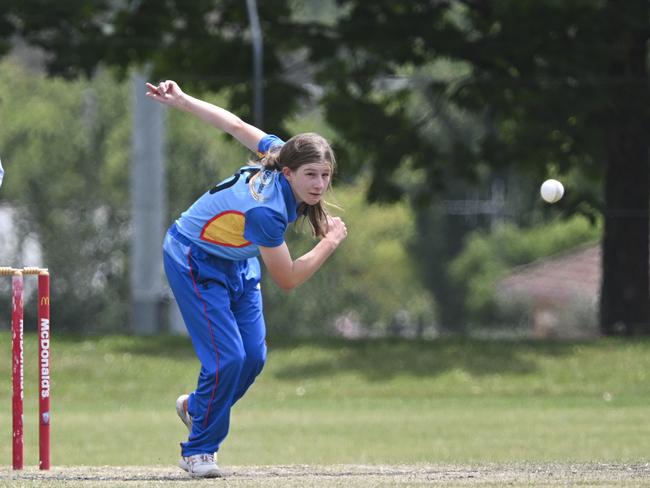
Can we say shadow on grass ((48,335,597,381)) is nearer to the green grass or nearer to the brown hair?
the green grass

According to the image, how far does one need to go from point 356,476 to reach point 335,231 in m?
1.20

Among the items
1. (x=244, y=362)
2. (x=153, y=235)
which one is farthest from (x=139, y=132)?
(x=244, y=362)

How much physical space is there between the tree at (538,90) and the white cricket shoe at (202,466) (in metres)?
12.1

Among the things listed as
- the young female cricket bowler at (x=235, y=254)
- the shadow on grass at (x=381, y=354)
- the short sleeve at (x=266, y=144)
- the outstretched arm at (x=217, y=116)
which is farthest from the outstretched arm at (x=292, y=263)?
the shadow on grass at (x=381, y=354)

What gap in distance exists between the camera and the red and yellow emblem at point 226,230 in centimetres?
758

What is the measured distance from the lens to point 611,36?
1958 cm

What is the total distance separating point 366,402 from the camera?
16.2 meters

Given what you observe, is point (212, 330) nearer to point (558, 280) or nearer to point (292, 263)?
point (292, 263)

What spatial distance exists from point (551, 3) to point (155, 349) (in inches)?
244

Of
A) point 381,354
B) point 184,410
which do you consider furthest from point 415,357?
point 184,410

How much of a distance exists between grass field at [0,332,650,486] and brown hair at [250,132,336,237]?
301 centimetres

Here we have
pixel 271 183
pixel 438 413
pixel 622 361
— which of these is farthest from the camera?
pixel 622 361

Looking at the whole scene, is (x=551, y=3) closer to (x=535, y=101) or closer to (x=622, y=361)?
(x=535, y=101)

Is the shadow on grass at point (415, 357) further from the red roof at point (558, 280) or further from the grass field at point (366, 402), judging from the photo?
the red roof at point (558, 280)
